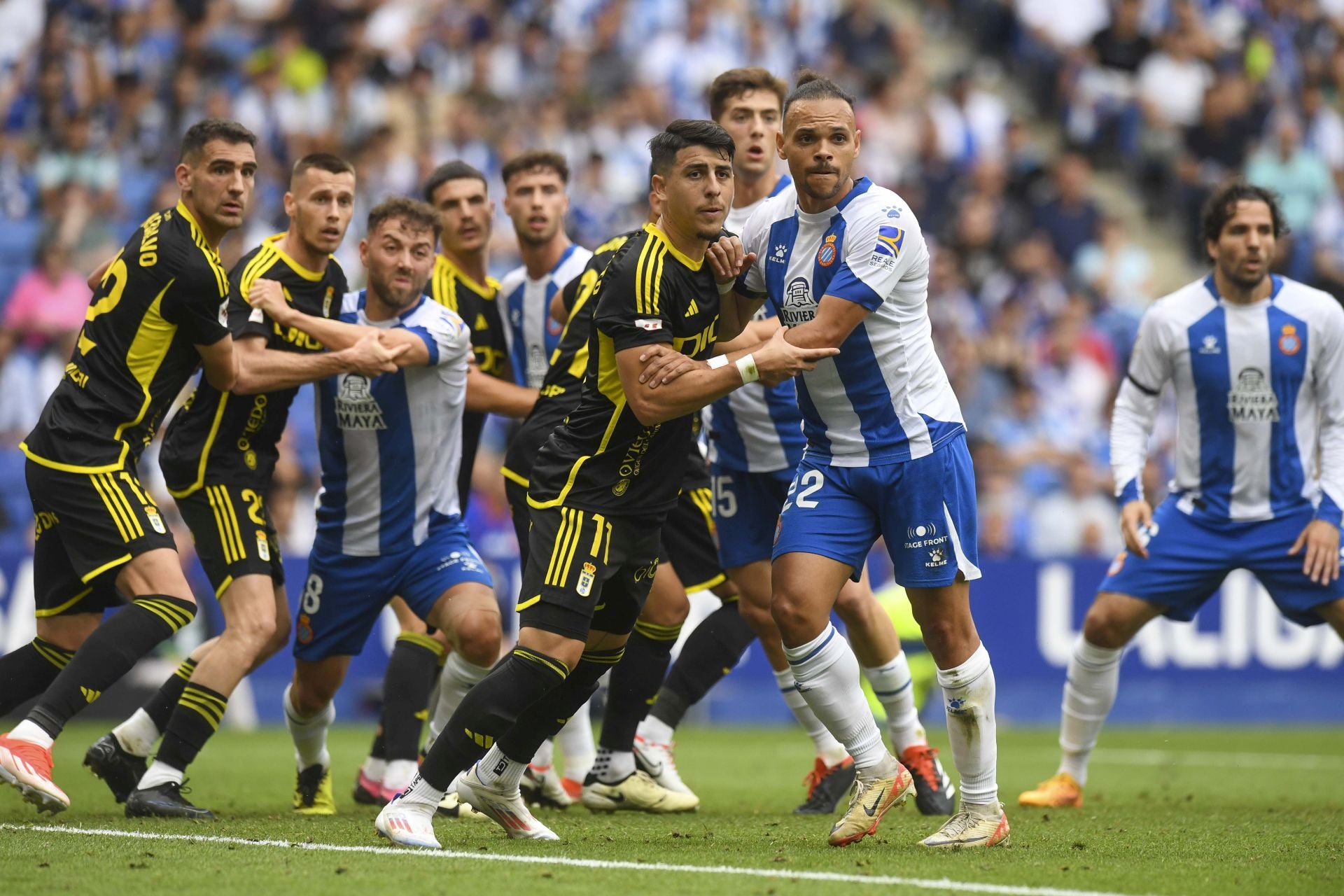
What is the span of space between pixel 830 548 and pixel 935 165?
1445 cm

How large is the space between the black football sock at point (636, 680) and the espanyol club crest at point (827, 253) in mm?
2615

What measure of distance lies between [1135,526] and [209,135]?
492 centimetres

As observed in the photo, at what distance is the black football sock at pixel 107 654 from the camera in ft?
23.5

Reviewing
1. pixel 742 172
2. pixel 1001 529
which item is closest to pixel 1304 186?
pixel 1001 529

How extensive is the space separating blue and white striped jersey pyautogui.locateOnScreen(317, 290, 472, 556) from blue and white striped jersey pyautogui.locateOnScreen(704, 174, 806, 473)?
52.3 inches

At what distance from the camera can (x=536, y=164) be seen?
903 cm

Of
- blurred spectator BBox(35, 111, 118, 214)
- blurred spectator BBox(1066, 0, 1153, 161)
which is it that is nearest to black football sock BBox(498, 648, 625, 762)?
blurred spectator BBox(35, 111, 118, 214)

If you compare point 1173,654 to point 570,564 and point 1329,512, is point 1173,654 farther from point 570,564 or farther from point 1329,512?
point 570,564

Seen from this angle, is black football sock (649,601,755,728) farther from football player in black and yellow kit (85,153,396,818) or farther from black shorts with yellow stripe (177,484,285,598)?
black shorts with yellow stripe (177,484,285,598)

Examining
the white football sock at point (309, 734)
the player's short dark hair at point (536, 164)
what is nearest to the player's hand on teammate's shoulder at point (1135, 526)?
the player's short dark hair at point (536, 164)

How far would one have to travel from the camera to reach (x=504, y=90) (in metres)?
19.5

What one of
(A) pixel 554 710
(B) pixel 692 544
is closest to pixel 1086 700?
(B) pixel 692 544

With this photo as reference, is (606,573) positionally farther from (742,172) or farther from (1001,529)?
(1001,529)

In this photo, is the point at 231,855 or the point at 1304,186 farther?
the point at 1304,186
